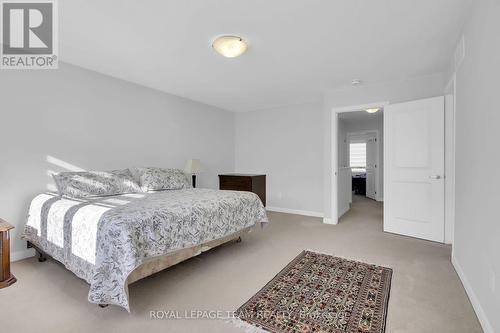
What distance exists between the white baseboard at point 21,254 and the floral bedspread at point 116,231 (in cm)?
20

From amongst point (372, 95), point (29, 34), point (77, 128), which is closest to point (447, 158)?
point (372, 95)

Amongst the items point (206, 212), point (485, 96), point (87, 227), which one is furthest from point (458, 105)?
point (87, 227)

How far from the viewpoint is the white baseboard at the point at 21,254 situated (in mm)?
2648

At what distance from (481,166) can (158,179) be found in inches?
137

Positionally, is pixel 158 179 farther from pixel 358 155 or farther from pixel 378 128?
pixel 358 155

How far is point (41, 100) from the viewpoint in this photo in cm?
285

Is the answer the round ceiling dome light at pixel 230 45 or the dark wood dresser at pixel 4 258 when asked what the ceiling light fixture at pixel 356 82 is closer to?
the round ceiling dome light at pixel 230 45

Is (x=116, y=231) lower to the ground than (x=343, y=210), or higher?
higher

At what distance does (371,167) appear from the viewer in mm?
7344

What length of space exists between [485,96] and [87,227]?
10.0 feet

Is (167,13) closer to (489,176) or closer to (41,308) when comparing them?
(41,308)

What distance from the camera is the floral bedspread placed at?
1679 mm

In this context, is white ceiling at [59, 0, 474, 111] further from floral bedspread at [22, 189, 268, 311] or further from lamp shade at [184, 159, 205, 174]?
floral bedspread at [22, 189, 268, 311]

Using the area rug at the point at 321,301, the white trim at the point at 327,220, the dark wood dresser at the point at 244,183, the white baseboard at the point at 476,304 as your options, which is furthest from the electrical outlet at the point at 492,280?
the dark wood dresser at the point at 244,183
